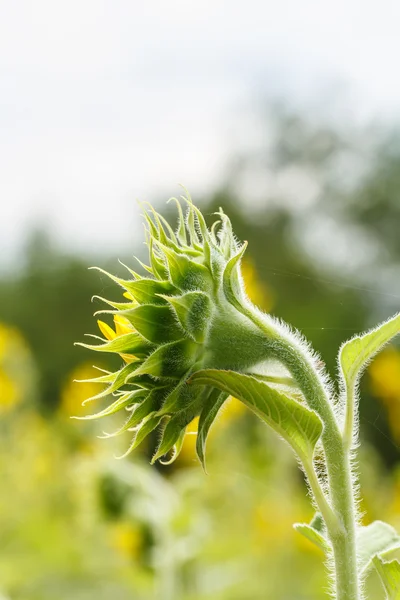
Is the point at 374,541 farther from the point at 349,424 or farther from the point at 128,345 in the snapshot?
the point at 128,345

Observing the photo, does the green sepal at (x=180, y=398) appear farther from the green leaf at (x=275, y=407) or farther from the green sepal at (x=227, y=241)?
the green sepal at (x=227, y=241)

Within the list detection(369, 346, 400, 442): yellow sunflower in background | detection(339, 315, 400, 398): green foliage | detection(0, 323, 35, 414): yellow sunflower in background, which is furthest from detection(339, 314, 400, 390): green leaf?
detection(0, 323, 35, 414): yellow sunflower in background

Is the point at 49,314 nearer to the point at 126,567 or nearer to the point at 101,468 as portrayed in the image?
the point at 126,567

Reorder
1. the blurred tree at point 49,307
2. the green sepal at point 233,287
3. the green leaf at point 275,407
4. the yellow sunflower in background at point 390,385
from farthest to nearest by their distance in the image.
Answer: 1. the blurred tree at point 49,307
2. the yellow sunflower in background at point 390,385
3. the green sepal at point 233,287
4. the green leaf at point 275,407

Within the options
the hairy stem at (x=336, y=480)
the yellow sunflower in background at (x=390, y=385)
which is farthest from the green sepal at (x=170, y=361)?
the yellow sunflower in background at (x=390, y=385)

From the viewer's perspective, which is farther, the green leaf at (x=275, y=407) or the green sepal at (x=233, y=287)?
the green sepal at (x=233, y=287)

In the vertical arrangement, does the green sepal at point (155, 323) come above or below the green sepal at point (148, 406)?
above

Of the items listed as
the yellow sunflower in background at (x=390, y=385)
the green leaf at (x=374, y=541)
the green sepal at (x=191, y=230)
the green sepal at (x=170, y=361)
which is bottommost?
the yellow sunflower in background at (x=390, y=385)
